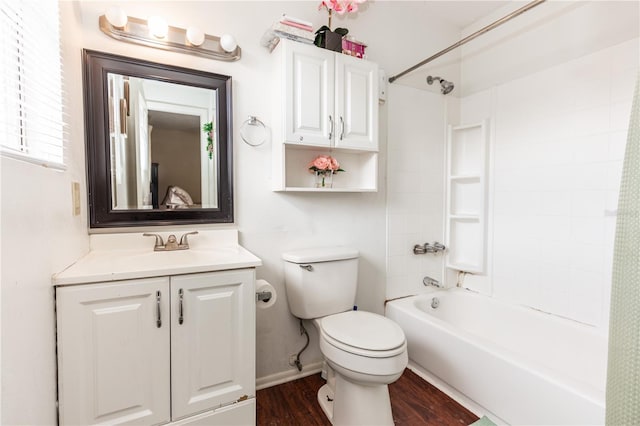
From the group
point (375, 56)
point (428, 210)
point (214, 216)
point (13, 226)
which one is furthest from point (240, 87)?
point (428, 210)

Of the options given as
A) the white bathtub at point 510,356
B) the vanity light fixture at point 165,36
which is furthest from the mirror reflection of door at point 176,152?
the white bathtub at point 510,356

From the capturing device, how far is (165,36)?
141 centimetres

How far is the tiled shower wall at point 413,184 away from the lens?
6.91 feet

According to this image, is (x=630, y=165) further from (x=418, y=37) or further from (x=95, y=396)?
(x=418, y=37)

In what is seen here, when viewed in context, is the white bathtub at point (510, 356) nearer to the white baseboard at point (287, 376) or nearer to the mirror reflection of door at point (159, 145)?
the white baseboard at point (287, 376)

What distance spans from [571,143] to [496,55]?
0.88 m

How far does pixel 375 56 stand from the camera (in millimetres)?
2014

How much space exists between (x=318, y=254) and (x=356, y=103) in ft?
3.03

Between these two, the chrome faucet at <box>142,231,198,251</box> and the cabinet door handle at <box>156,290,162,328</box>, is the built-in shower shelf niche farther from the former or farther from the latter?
the cabinet door handle at <box>156,290,162,328</box>

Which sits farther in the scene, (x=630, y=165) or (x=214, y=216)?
(x=214, y=216)

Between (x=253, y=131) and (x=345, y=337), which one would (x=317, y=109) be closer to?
(x=253, y=131)

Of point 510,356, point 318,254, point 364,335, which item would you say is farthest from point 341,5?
point 510,356

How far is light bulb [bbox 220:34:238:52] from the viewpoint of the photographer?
4.90 ft

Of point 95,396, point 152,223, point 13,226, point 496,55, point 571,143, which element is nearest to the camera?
point 13,226
